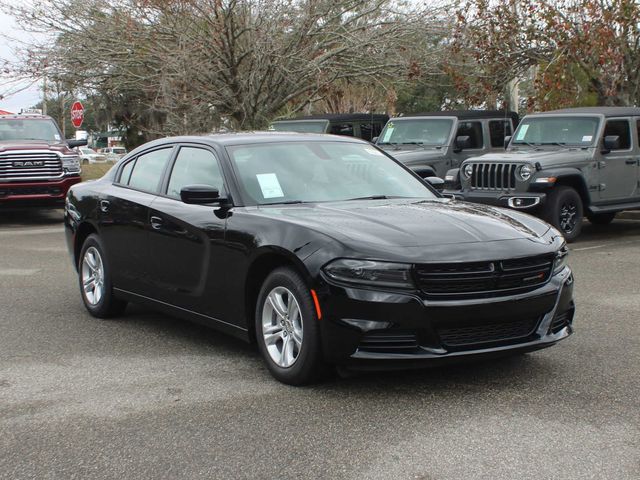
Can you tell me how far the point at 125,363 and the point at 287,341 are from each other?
1.37 meters

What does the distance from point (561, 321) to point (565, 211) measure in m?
8.11

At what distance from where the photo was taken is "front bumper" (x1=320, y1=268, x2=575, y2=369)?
17.5ft

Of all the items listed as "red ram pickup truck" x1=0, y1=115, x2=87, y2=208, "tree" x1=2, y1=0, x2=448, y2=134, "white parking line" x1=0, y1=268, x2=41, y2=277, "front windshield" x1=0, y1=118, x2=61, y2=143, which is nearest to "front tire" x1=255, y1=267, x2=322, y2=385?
"white parking line" x1=0, y1=268, x2=41, y2=277

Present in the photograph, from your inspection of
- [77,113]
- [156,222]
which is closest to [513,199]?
[156,222]

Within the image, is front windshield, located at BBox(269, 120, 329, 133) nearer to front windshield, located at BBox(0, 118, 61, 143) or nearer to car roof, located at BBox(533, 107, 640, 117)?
front windshield, located at BBox(0, 118, 61, 143)

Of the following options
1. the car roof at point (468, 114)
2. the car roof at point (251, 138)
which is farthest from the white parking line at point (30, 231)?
the car roof at point (251, 138)

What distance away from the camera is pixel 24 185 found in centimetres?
1864

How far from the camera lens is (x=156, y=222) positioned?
717 cm

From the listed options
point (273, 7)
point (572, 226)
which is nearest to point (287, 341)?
point (572, 226)

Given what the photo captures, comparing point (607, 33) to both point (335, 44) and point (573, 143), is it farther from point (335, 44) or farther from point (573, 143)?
point (335, 44)

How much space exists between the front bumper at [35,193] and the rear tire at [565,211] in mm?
9580

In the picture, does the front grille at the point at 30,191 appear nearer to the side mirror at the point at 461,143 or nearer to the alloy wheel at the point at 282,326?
the side mirror at the point at 461,143

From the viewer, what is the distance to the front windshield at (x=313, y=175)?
6.62 metres

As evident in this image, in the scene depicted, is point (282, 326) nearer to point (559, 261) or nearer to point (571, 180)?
point (559, 261)
